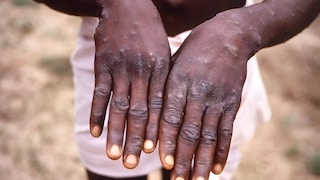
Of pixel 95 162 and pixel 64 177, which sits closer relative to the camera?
pixel 95 162

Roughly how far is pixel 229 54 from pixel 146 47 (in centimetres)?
12

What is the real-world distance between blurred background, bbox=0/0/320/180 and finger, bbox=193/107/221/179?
123 cm

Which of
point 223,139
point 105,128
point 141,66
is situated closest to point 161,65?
point 141,66

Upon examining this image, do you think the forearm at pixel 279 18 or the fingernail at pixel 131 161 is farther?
the forearm at pixel 279 18

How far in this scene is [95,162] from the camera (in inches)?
53.3

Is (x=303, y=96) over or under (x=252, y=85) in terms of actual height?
under

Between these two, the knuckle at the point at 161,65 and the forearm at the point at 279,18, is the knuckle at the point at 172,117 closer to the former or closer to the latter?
the knuckle at the point at 161,65

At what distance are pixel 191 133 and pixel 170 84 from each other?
7cm

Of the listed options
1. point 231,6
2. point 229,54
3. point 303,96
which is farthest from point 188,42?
point 303,96

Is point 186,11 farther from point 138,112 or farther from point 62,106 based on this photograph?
point 62,106

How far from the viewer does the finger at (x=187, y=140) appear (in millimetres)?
791

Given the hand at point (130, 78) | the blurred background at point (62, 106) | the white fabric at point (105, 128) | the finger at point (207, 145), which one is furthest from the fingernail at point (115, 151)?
the blurred background at point (62, 106)

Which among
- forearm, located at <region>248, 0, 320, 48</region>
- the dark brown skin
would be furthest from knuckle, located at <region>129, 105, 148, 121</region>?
forearm, located at <region>248, 0, 320, 48</region>

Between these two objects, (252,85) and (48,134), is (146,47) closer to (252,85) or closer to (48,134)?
(252,85)
